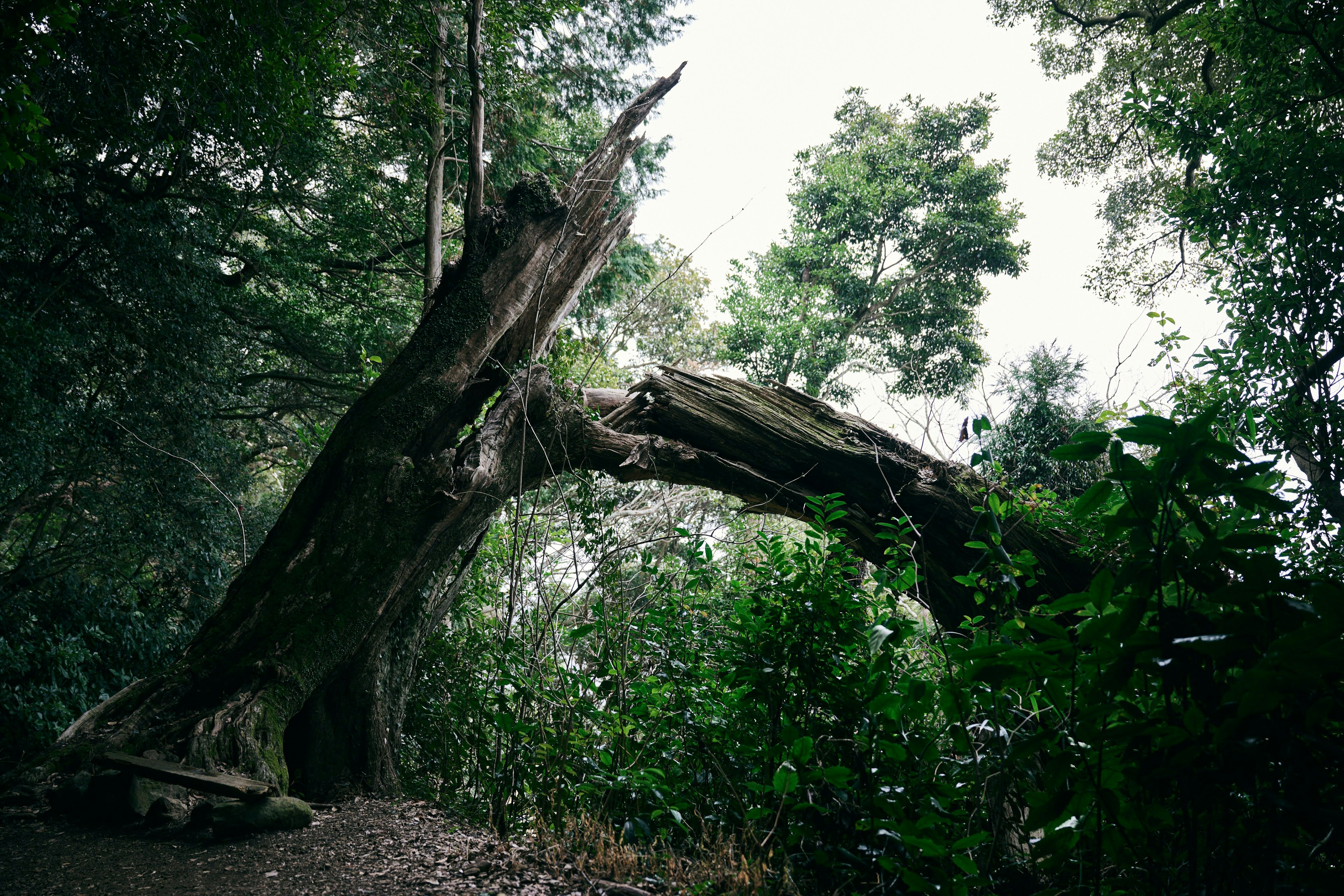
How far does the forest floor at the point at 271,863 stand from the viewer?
2090mm

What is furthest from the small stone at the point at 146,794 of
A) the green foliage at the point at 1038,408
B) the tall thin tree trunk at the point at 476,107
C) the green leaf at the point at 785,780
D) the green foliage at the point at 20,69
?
the green foliage at the point at 1038,408

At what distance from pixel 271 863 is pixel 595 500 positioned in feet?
7.47

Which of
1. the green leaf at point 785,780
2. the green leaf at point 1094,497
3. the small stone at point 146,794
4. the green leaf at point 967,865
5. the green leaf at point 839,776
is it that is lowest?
the small stone at point 146,794

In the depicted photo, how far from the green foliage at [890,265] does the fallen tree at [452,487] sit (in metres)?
8.06

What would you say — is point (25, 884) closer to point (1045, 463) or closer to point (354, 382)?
point (354, 382)

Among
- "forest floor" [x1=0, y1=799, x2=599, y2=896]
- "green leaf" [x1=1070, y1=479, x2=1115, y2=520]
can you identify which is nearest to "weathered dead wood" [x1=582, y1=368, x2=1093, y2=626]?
"forest floor" [x1=0, y1=799, x2=599, y2=896]

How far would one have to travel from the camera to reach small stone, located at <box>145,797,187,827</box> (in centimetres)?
260

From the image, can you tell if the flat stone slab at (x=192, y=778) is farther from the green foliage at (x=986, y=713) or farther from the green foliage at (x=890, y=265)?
the green foliage at (x=890, y=265)

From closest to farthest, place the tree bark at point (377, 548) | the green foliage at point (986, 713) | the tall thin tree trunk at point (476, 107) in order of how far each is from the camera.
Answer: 1. the green foliage at point (986, 713)
2. the tree bark at point (377, 548)
3. the tall thin tree trunk at point (476, 107)

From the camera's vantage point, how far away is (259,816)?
2547mm

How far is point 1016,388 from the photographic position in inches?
348

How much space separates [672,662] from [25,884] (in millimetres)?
2227

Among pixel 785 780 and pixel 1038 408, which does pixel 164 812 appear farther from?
pixel 1038 408

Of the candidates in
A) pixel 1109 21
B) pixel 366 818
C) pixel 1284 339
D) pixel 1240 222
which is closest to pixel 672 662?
pixel 366 818
